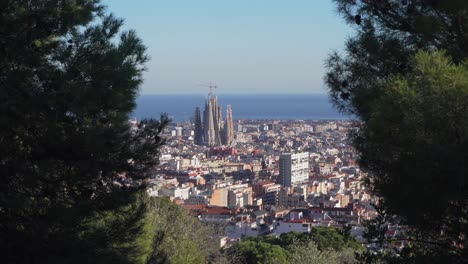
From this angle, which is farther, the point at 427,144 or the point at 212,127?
the point at 212,127

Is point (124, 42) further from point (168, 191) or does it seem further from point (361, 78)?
point (168, 191)

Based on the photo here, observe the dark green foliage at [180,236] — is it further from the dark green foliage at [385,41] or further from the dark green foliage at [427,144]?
the dark green foliage at [427,144]

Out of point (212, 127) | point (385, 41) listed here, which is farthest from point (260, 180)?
point (385, 41)

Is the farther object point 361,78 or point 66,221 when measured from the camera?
point 66,221

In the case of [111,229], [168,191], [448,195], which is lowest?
[168,191]

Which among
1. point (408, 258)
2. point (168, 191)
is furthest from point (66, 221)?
point (168, 191)

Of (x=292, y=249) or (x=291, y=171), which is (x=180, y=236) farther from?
(x=291, y=171)
